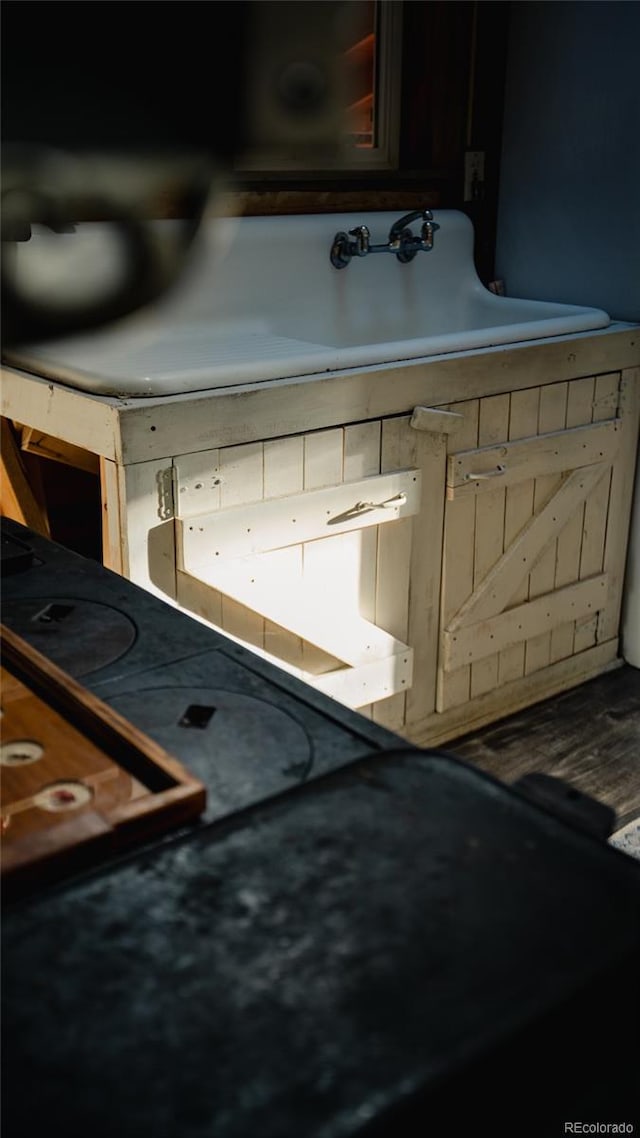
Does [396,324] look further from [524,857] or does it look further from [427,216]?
[524,857]

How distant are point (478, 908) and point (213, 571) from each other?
5.08 feet

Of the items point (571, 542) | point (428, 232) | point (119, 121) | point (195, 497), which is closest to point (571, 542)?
point (571, 542)

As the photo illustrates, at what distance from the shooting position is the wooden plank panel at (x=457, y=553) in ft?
8.16

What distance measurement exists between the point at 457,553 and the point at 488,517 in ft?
0.41

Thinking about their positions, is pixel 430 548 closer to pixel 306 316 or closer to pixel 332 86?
pixel 306 316

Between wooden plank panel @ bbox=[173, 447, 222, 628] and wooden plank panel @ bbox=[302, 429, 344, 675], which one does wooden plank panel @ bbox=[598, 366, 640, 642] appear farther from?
wooden plank panel @ bbox=[173, 447, 222, 628]

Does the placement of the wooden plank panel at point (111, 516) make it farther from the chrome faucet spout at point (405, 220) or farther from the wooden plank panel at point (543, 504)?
the chrome faucet spout at point (405, 220)

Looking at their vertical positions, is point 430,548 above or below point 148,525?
below

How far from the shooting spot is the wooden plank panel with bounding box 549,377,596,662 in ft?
8.96

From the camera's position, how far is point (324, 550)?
2.30 meters

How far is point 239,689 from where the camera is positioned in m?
0.92

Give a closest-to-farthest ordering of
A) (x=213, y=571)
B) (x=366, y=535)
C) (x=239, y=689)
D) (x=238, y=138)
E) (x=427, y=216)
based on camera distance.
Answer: (x=238, y=138) → (x=239, y=689) → (x=213, y=571) → (x=366, y=535) → (x=427, y=216)

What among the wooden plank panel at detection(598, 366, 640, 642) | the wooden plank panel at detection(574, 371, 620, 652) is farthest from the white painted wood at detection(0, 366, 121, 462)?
the wooden plank panel at detection(598, 366, 640, 642)

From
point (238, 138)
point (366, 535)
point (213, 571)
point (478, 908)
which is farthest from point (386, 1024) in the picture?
point (366, 535)
